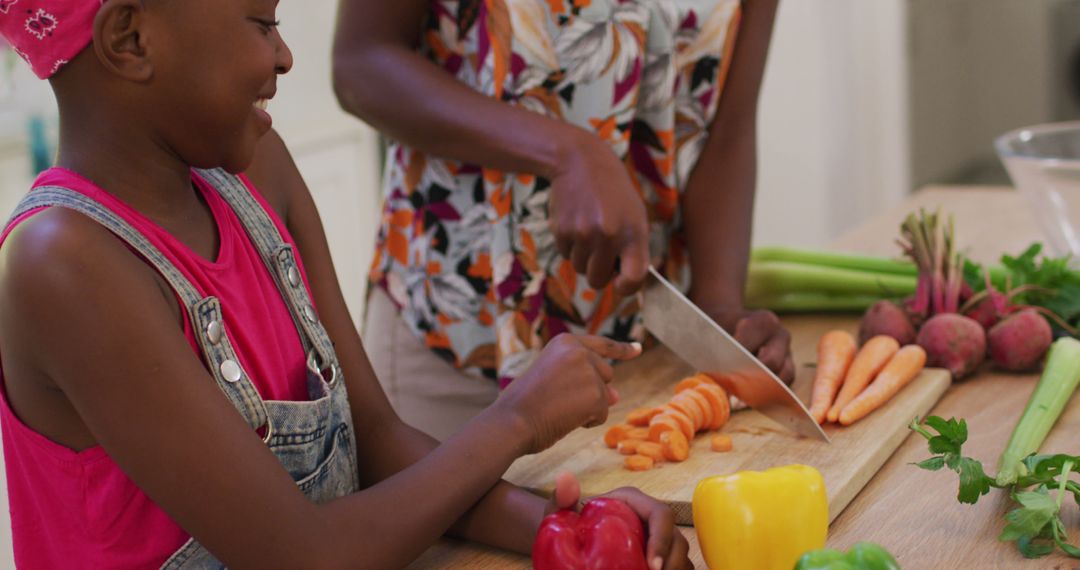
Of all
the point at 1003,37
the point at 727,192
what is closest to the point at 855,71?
the point at 1003,37

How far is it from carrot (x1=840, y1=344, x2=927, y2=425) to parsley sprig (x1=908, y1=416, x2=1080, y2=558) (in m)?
0.29

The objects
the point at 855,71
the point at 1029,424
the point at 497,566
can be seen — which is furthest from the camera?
the point at 855,71

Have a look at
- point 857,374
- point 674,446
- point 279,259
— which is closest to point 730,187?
point 857,374

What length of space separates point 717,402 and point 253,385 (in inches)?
24.8

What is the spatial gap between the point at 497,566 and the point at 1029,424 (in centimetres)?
70

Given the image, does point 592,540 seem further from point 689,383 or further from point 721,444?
point 689,383

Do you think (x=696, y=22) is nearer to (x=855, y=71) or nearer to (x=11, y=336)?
(x=11, y=336)

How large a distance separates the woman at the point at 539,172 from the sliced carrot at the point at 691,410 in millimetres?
152

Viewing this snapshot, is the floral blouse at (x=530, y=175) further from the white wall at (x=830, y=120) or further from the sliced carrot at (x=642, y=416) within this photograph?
the white wall at (x=830, y=120)

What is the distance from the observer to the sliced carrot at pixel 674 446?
153cm

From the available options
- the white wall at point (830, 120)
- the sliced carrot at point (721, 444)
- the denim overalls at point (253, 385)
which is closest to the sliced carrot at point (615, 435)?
the sliced carrot at point (721, 444)

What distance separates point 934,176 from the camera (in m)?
6.00

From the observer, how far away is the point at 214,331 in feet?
4.02

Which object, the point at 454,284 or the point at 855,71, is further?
the point at 855,71
